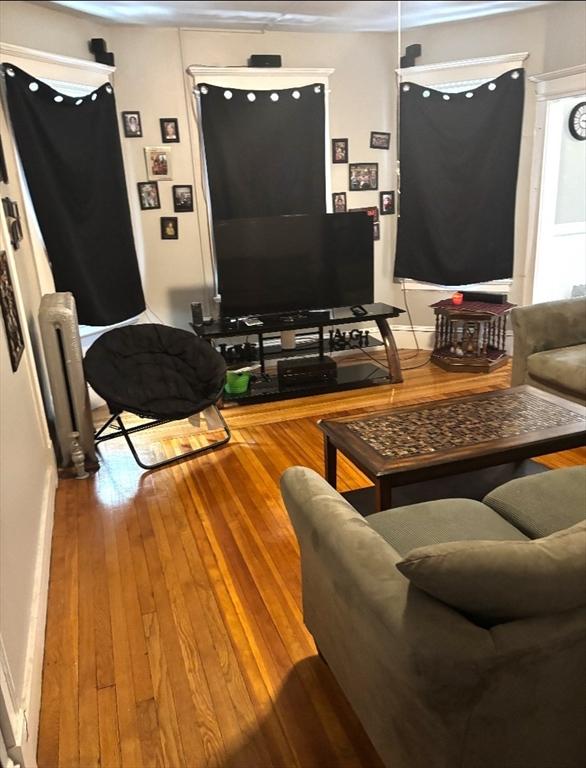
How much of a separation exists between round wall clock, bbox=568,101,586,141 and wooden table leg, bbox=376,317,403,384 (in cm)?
204

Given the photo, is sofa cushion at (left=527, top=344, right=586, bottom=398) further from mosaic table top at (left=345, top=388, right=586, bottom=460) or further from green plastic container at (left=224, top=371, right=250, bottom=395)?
green plastic container at (left=224, top=371, right=250, bottom=395)

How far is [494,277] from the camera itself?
4.78m

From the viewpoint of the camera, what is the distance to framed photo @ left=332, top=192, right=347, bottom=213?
482 centimetres

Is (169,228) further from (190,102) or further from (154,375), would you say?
(154,375)

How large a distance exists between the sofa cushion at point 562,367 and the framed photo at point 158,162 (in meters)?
2.88

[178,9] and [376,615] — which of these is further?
[376,615]

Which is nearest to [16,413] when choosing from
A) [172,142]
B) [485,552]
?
[485,552]

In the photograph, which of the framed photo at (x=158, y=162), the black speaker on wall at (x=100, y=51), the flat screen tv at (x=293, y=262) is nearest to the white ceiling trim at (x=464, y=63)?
the flat screen tv at (x=293, y=262)

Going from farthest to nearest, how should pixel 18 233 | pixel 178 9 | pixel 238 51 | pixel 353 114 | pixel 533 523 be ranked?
pixel 353 114 → pixel 238 51 → pixel 18 233 → pixel 533 523 → pixel 178 9

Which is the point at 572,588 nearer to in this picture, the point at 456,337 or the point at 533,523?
the point at 533,523

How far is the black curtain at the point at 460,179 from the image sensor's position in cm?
442

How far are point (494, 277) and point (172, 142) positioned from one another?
2.72m

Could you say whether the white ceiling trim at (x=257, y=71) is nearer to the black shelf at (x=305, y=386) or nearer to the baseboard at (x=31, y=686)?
the black shelf at (x=305, y=386)

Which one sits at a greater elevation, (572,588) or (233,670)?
(572,588)
